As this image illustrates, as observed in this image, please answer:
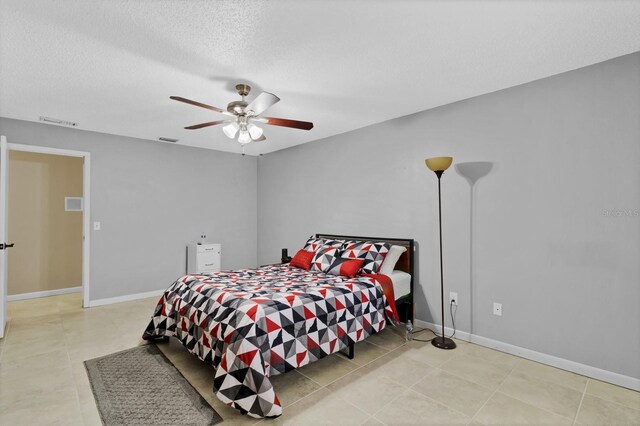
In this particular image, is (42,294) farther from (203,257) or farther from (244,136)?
(244,136)

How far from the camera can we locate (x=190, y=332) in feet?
8.61

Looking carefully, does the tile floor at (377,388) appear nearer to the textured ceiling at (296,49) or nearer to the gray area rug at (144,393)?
the gray area rug at (144,393)

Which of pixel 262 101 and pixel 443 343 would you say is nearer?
pixel 262 101

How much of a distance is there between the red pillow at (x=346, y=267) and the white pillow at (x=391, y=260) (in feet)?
0.85

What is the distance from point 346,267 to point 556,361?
2004 millimetres

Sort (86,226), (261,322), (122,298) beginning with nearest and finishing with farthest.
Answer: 1. (261,322)
2. (86,226)
3. (122,298)

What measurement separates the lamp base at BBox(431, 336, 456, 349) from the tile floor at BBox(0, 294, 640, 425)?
7cm

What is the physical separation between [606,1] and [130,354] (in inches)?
171

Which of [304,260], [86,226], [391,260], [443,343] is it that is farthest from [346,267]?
[86,226]

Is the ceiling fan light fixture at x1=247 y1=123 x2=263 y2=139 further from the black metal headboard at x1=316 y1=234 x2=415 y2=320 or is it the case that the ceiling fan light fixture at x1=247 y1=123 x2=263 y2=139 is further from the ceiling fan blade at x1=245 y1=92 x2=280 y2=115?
the black metal headboard at x1=316 y1=234 x2=415 y2=320

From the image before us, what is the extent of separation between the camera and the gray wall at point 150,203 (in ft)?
14.5

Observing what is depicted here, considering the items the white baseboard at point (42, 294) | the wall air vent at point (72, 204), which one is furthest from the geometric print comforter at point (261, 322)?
the wall air vent at point (72, 204)

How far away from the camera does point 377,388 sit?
2.34 m

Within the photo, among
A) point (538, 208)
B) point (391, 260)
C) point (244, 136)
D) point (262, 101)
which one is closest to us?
point (262, 101)
